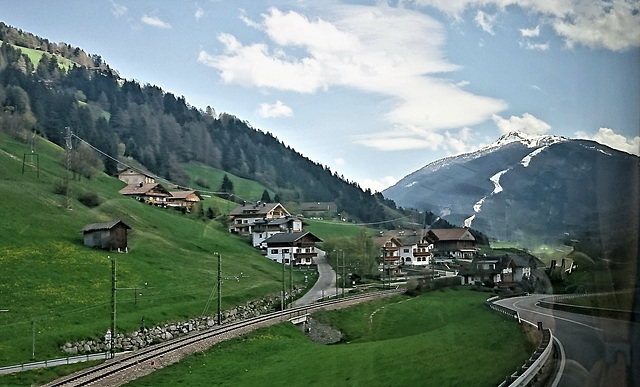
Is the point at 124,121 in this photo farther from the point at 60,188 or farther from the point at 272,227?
the point at 272,227

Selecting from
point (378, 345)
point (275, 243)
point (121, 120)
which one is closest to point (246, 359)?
point (378, 345)

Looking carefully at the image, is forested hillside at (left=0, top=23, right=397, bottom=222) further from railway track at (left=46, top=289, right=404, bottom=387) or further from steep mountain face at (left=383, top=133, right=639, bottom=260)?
steep mountain face at (left=383, top=133, right=639, bottom=260)

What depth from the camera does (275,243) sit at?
35.0 meters

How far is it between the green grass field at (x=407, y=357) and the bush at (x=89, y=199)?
26.5 m

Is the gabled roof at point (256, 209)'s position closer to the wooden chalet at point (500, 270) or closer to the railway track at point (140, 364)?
the railway track at point (140, 364)

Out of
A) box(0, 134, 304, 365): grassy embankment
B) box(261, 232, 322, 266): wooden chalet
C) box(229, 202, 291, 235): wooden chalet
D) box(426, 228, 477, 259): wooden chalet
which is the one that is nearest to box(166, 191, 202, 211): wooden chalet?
box(229, 202, 291, 235): wooden chalet

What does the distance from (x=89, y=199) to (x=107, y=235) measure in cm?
855

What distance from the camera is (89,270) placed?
2738cm

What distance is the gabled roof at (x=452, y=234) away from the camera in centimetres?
790

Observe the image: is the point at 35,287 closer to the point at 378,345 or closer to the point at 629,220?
the point at 378,345

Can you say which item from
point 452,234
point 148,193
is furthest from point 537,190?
point 148,193

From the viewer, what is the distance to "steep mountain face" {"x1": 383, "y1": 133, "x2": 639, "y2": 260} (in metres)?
5.28

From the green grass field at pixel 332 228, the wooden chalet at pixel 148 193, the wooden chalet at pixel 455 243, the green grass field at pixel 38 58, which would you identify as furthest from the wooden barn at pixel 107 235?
the green grass field at pixel 38 58

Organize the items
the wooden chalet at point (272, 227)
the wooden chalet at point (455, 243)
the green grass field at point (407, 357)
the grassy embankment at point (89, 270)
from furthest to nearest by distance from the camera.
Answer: the wooden chalet at point (272, 227) → the grassy embankment at point (89, 270) → the wooden chalet at point (455, 243) → the green grass field at point (407, 357)
